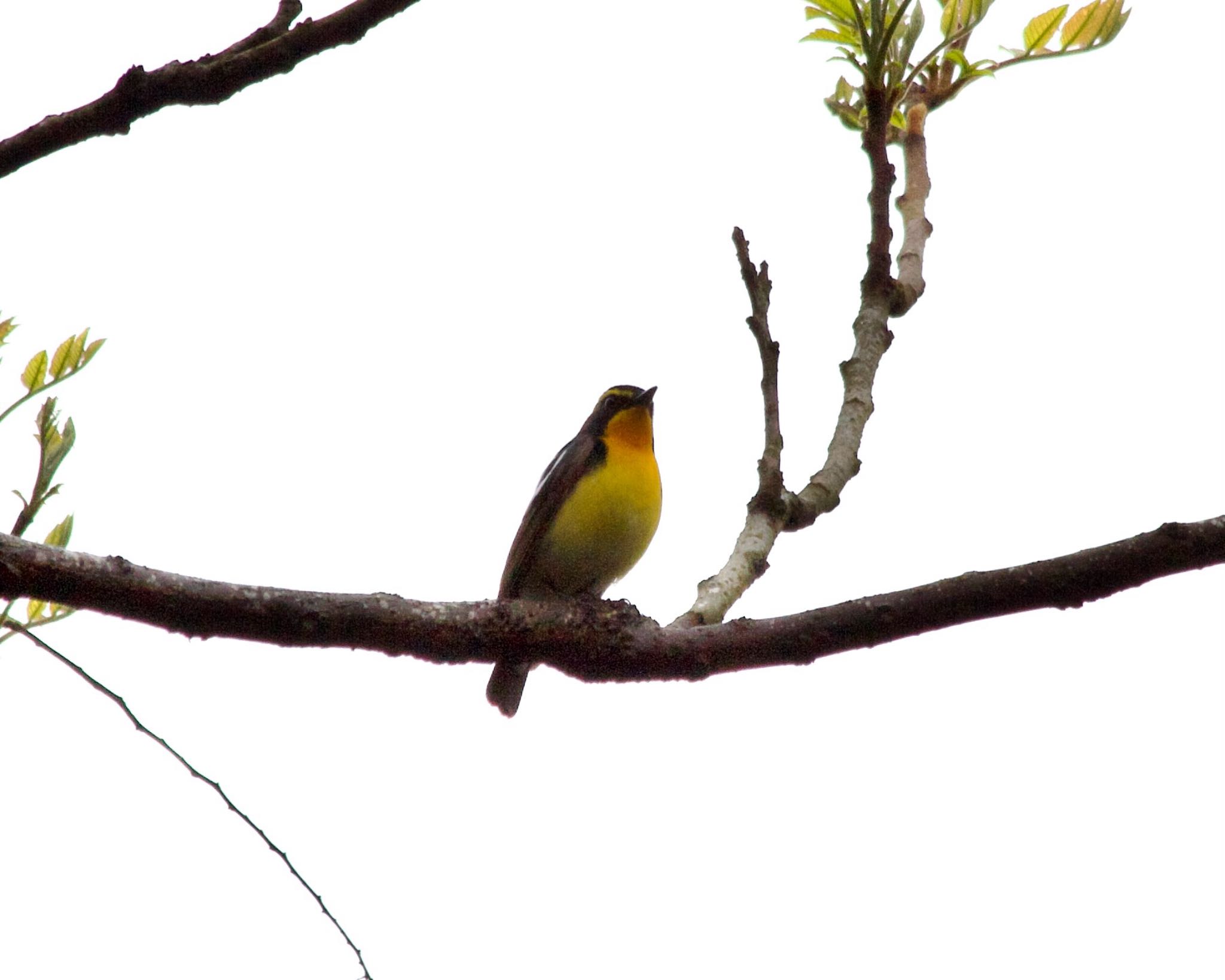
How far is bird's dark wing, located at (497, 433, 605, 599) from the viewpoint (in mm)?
6676

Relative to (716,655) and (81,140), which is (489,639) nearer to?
(716,655)

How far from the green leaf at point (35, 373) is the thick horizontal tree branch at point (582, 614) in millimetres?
667

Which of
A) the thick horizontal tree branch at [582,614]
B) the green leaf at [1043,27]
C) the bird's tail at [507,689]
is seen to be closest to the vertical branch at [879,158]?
the green leaf at [1043,27]

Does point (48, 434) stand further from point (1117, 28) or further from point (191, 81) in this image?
point (1117, 28)

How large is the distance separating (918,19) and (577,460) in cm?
290

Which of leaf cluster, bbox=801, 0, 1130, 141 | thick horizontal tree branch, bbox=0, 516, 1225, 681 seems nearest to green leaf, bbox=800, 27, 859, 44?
leaf cluster, bbox=801, 0, 1130, 141

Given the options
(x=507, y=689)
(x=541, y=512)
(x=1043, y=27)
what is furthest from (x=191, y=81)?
(x=541, y=512)

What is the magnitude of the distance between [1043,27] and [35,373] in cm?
371

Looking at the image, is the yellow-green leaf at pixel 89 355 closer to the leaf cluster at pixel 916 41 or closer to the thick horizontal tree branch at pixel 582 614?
the thick horizontal tree branch at pixel 582 614

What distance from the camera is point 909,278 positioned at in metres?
5.27

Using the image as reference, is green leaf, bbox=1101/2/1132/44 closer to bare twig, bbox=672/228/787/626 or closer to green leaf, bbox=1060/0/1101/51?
green leaf, bbox=1060/0/1101/51

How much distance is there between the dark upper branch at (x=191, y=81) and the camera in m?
2.41

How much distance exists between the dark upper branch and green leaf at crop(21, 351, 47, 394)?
0.90 metres

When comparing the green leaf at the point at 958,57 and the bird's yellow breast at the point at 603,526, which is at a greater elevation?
the green leaf at the point at 958,57
